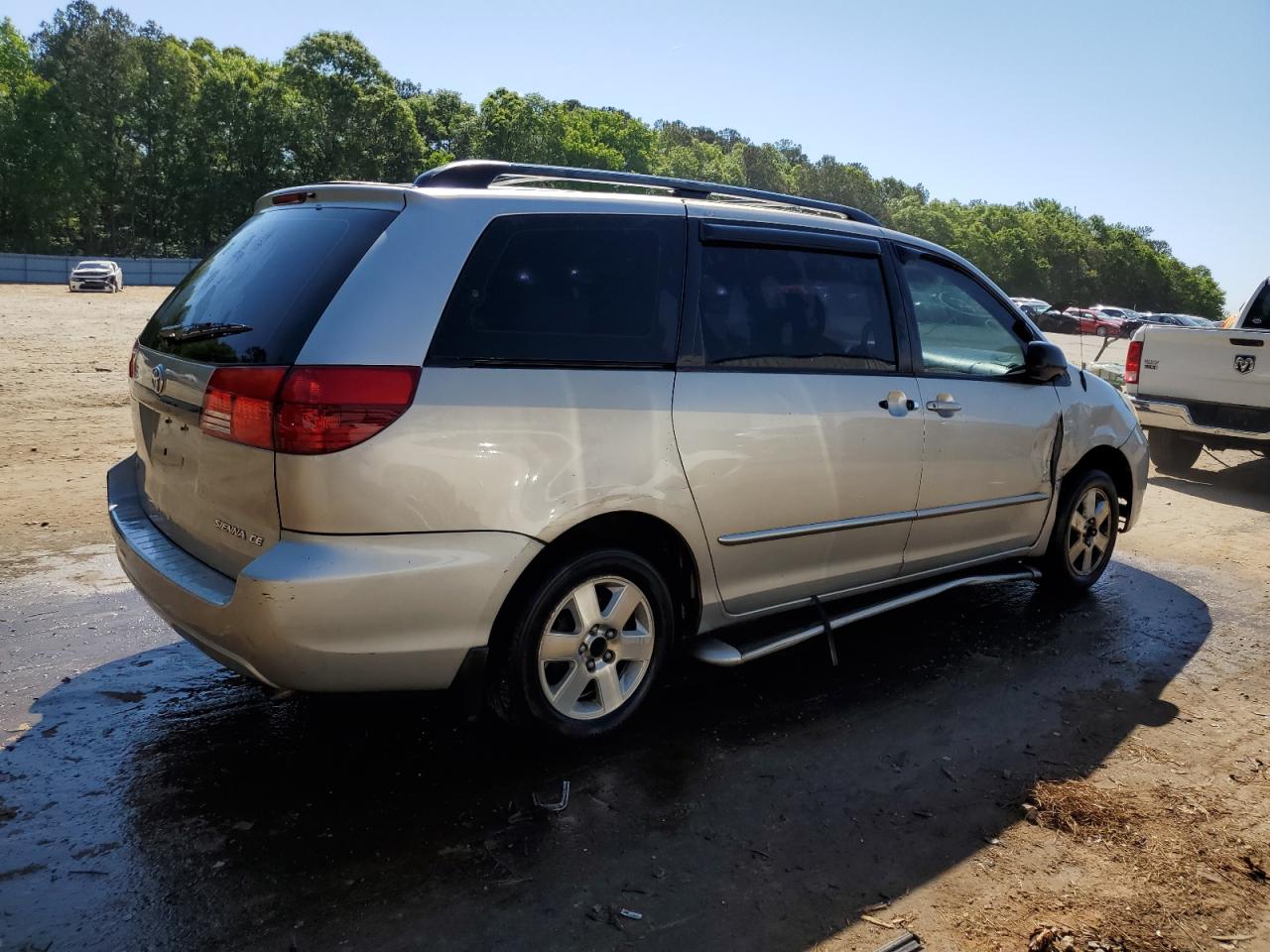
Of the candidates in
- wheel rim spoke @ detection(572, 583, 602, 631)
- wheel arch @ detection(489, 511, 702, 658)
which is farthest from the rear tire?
wheel rim spoke @ detection(572, 583, 602, 631)

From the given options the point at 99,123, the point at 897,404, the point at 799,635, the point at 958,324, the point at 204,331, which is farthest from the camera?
the point at 99,123

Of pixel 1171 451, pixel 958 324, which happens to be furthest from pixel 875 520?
pixel 1171 451

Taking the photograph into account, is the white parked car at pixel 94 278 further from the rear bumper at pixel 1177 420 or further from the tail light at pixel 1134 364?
the rear bumper at pixel 1177 420

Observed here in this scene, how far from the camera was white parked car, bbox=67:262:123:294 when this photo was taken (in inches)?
1578

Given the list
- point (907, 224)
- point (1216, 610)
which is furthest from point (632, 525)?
point (907, 224)

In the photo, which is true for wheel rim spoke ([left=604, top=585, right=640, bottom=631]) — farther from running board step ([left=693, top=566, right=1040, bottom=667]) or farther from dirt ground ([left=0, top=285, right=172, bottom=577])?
dirt ground ([left=0, top=285, right=172, bottom=577])

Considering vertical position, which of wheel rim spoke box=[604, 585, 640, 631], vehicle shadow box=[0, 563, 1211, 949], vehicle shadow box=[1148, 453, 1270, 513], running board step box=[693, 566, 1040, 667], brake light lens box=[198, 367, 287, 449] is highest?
brake light lens box=[198, 367, 287, 449]

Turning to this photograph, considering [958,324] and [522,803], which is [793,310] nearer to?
[958,324]

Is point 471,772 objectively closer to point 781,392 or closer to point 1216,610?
point 781,392

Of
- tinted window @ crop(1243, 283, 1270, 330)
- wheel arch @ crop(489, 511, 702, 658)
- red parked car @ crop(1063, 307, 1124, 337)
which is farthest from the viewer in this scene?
red parked car @ crop(1063, 307, 1124, 337)

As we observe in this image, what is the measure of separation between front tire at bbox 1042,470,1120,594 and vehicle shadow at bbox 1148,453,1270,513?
3.81 metres

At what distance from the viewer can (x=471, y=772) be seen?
343cm

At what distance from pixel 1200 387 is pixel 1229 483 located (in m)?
1.26

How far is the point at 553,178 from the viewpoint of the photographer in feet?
12.1
